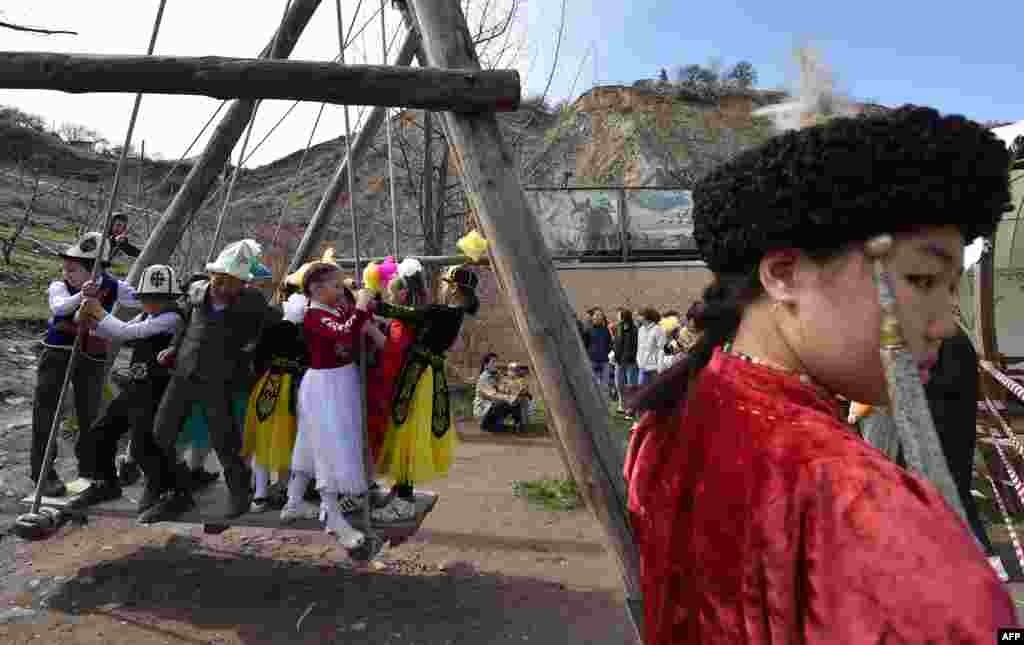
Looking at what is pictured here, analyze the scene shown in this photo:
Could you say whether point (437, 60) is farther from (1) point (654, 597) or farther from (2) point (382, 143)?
(2) point (382, 143)

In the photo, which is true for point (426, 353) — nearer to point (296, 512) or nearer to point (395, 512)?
point (395, 512)

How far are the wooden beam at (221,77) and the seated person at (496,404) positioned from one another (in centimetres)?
737

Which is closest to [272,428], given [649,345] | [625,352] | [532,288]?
[532,288]

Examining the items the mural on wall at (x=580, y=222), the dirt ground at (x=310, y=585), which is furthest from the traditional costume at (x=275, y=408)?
the mural on wall at (x=580, y=222)

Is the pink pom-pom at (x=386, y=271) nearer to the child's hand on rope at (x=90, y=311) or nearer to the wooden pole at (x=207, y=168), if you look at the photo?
the wooden pole at (x=207, y=168)

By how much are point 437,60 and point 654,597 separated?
200 centimetres

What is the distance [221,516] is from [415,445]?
110 centimetres

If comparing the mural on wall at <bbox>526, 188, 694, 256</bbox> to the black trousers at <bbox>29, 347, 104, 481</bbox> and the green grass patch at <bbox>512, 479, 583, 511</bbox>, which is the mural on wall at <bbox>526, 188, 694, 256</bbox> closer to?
the green grass patch at <bbox>512, 479, 583, 511</bbox>

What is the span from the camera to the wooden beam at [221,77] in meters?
2.53

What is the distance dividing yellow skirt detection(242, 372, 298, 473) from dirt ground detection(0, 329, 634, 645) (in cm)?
81

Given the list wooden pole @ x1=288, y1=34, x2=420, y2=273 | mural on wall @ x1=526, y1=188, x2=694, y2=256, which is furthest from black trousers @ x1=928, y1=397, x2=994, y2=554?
mural on wall @ x1=526, y1=188, x2=694, y2=256

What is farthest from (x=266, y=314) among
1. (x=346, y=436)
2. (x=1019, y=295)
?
(x=1019, y=295)

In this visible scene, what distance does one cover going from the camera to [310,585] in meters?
4.45

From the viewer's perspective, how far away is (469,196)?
2.46 metres
